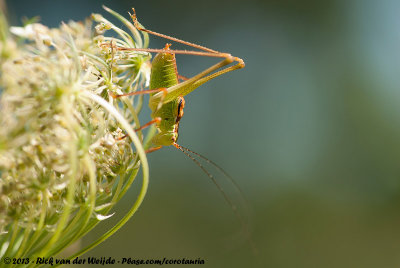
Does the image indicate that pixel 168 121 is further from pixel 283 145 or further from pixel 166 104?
pixel 283 145

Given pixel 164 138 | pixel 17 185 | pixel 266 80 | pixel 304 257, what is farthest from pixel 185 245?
pixel 17 185

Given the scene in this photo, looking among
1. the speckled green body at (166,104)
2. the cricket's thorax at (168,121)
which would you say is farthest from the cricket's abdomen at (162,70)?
the cricket's thorax at (168,121)

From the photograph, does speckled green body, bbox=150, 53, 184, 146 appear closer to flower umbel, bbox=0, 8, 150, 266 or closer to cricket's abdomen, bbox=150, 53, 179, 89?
cricket's abdomen, bbox=150, 53, 179, 89

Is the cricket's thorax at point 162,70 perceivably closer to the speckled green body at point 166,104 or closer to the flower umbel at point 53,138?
the speckled green body at point 166,104

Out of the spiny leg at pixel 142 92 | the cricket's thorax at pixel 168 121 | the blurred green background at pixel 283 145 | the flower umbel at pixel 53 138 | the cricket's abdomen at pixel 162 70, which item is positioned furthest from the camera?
the blurred green background at pixel 283 145

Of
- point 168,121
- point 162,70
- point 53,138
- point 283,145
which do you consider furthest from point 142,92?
point 283,145

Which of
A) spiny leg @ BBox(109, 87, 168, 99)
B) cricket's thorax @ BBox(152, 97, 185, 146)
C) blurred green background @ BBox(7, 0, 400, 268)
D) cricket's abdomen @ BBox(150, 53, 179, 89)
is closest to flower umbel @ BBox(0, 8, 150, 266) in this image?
spiny leg @ BBox(109, 87, 168, 99)
